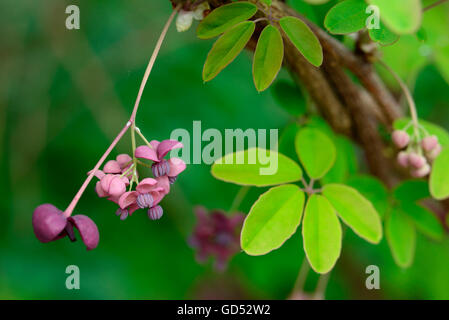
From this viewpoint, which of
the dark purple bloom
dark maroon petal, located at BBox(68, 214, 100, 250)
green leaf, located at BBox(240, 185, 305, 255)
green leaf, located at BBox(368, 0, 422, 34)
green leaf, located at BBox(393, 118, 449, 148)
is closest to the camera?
green leaf, located at BBox(368, 0, 422, 34)

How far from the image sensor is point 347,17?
0.75 m

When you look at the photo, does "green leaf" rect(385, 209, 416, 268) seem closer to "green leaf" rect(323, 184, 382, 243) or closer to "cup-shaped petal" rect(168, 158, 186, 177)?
"green leaf" rect(323, 184, 382, 243)

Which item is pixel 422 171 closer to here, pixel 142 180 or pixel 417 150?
pixel 417 150

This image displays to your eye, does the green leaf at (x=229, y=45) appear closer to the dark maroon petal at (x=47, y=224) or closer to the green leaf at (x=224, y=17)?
the green leaf at (x=224, y=17)

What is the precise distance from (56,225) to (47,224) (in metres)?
0.01

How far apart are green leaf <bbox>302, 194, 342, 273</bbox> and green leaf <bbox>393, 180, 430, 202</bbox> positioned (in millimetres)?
297

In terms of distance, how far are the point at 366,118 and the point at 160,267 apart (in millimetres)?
1434

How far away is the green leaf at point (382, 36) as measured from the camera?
0.74m

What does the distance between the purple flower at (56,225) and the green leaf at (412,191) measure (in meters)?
0.73

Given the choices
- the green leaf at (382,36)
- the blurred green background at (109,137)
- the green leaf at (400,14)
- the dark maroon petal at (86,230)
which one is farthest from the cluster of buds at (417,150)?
the blurred green background at (109,137)

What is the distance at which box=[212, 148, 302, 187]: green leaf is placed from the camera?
828 millimetres

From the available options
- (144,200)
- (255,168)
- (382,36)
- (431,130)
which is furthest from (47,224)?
(431,130)

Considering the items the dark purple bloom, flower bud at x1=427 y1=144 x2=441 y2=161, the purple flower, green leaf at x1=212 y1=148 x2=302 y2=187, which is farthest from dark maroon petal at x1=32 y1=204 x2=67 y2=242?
flower bud at x1=427 y1=144 x2=441 y2=161
